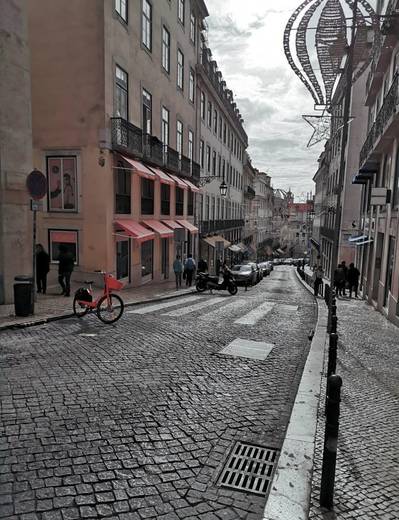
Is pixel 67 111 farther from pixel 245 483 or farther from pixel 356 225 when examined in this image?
pixel 356 225

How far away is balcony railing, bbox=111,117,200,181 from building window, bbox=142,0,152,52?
14.1 feet

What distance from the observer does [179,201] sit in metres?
24.8

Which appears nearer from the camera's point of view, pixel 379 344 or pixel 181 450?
pixel 181 450

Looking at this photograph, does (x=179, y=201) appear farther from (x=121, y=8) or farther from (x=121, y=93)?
(x=121, y=8)

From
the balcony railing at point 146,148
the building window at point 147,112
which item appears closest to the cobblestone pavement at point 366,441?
the balcony railing at point 146,148

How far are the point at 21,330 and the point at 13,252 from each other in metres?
3.45

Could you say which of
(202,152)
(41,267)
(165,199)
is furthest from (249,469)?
(202,152)

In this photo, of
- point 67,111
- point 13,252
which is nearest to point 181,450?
point 13,252

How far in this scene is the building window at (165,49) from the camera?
2089 centimetres

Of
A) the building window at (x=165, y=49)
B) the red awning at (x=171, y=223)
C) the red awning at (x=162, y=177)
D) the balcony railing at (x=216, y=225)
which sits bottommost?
the balcony railing at (x=216, y=225)

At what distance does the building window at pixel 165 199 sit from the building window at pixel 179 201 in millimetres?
1862

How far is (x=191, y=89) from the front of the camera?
26.6 metres

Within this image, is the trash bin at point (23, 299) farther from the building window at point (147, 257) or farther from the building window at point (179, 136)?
the building window at point (179, 136)

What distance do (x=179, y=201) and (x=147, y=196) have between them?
5.66m
